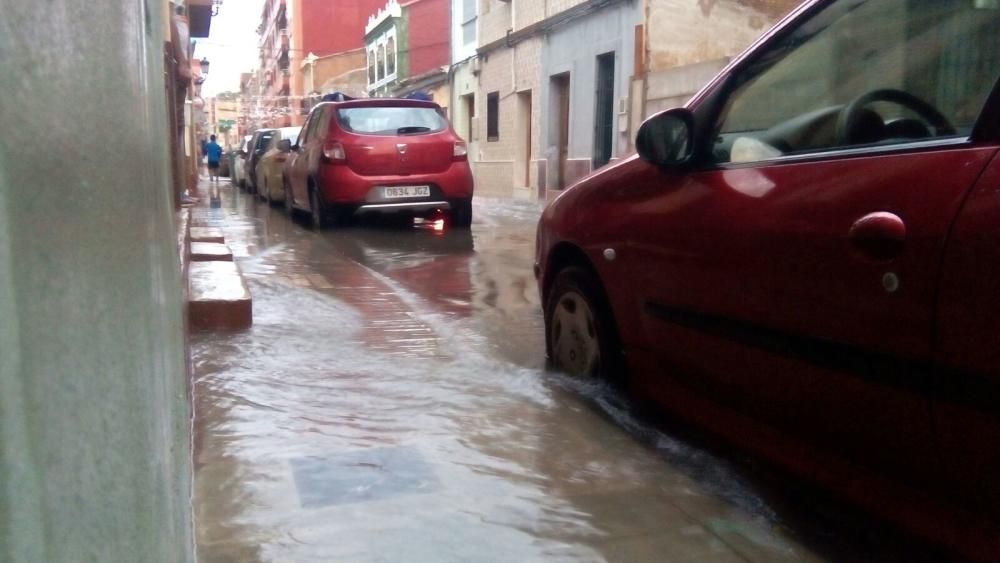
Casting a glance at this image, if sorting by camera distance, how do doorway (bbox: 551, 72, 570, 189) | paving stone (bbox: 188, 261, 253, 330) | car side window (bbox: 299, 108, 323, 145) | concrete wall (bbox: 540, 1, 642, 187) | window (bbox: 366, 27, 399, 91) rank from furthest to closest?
window (bbox: 366, 27, 399, 91)
doorway (bbox: 551, 72, 570, 189)
concrete wall (bbox: 540, 1, 642, 187)
car side window (bbox: 299, 108, 323, 145)
paving stone (bbox: 188, 261, 253, 330)

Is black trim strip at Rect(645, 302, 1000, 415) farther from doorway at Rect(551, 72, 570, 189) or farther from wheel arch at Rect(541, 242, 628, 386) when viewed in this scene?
A: doorway at Rect(551, 72, 570, 189)

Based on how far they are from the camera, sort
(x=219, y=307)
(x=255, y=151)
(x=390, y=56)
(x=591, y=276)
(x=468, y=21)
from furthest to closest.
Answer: (x=390, y=56) < (x=468, y=21) < (x=255, y=151) < (x=219, y=307) < (x=591, y=276)

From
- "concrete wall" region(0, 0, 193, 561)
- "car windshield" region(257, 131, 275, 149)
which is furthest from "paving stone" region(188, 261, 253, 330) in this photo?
"car windshield" region(257, 131, 275, 149)

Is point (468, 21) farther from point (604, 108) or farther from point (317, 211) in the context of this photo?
point (317, 211)

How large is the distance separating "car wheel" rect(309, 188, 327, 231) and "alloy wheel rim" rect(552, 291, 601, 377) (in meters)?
6.99

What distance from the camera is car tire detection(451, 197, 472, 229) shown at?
426 inches

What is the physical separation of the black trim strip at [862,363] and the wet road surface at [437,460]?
0.52 meters

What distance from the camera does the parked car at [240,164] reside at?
23403 mm

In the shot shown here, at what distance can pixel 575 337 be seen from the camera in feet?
13.0

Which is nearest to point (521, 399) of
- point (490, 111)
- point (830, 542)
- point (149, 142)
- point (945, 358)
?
point (830, 542)

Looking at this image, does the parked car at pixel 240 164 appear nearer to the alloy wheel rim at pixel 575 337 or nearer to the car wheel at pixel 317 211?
the car wheel at pixel 317 211

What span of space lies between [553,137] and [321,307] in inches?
542

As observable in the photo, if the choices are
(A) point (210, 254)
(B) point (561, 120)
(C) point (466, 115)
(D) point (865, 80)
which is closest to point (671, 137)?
(D) point (865, 80)

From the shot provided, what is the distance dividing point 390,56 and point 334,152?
26.7 meters
